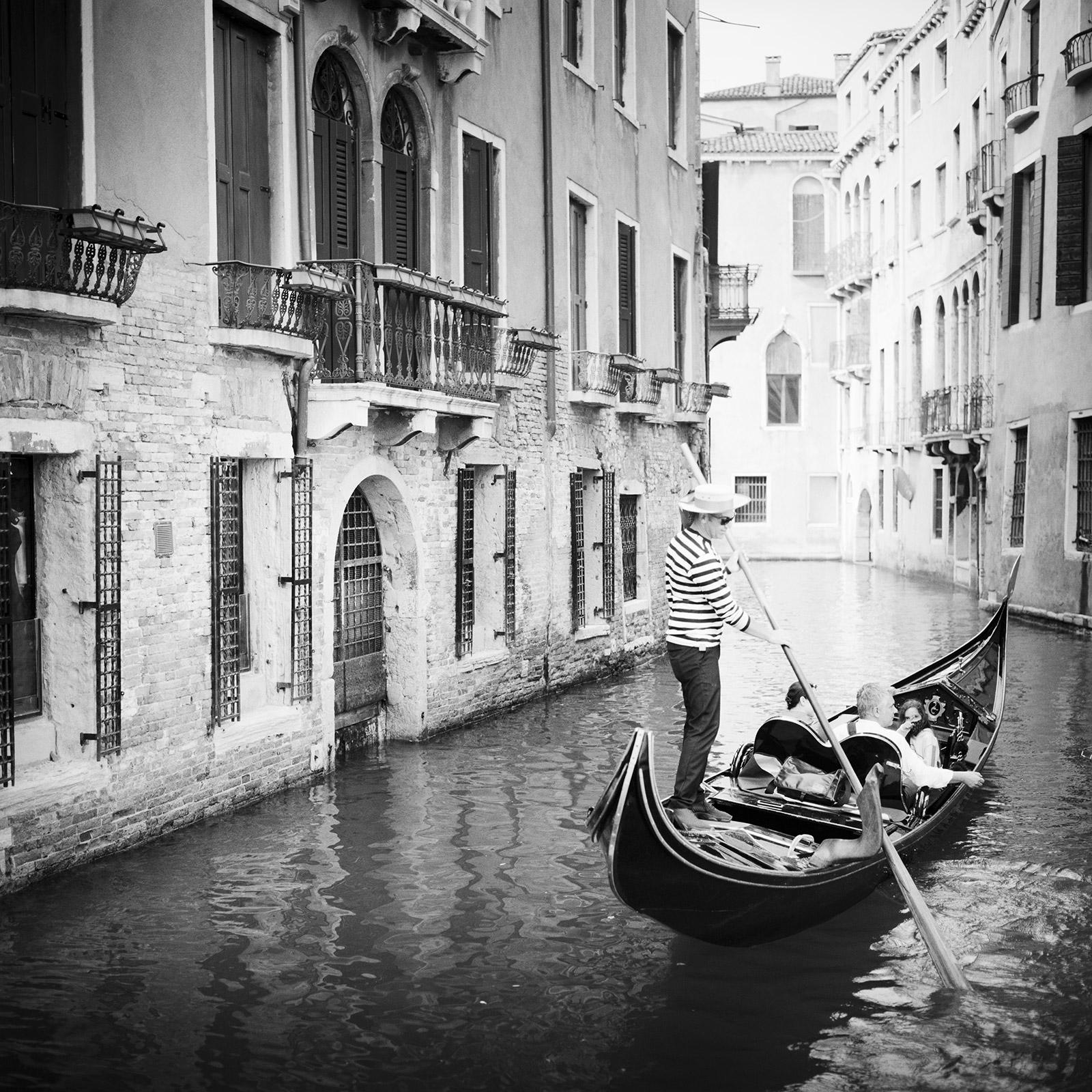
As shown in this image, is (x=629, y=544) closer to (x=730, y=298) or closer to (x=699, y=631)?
(x=730, y=298)

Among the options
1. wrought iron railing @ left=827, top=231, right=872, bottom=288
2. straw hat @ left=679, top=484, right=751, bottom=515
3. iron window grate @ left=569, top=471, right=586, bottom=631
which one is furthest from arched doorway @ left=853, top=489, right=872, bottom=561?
straw hat @ left=679, top=484, right=751, bottom=515

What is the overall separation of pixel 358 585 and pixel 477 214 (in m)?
3.16

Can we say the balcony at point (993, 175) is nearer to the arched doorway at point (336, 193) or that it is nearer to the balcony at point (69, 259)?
the arched doorway at point (336, 193)

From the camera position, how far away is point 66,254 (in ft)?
21.8

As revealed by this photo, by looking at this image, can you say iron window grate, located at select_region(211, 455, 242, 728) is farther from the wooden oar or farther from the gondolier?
the wooden oar

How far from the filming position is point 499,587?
1234 centimetres

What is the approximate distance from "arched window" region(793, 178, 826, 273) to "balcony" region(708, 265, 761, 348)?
18.0 m

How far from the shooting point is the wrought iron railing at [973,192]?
2236 cm

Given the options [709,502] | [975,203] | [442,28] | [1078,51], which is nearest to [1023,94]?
[1078,51]

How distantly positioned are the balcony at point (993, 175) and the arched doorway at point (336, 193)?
43.2ft

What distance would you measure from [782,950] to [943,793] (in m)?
2.07

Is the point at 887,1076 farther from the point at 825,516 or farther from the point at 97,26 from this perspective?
the point at 825,516

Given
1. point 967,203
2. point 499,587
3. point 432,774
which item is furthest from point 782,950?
point 967,203

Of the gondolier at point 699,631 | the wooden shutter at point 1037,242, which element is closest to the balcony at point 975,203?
the wooden shutter at point 1037,242
